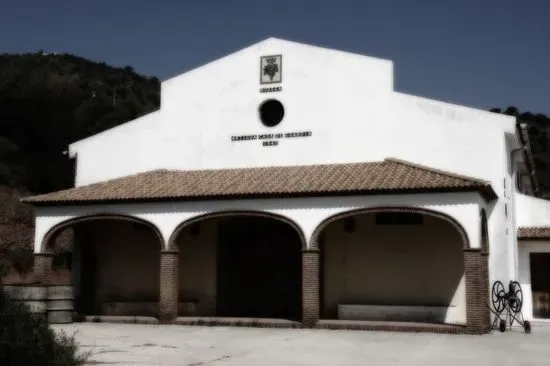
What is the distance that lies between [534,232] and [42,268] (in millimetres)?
15467

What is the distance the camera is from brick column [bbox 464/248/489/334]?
1669cm

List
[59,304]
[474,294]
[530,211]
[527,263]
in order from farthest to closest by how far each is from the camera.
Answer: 1. [530,211]
2. [527,263]
3. [59,304]
4. [474,294]

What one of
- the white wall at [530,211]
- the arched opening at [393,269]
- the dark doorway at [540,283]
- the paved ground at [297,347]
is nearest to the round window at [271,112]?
the arched opening at [393,269]

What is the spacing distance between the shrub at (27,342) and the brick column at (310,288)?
9.55 metres

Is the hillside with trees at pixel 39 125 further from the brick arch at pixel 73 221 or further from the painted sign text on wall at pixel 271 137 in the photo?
the painted sign text on wall at pixel 271 137

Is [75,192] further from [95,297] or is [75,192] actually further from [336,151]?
[336,151]

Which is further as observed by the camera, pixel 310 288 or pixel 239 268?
pixel 239 268

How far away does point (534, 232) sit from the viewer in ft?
72.7

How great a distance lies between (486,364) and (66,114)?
151ft

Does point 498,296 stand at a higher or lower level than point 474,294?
lower

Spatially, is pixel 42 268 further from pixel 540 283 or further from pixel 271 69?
pixel 540 283

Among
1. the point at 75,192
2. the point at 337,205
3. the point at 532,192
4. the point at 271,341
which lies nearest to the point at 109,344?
the point at 271,341

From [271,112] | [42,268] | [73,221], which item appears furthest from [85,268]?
[271,112]

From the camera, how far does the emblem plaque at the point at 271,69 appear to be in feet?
71.8
